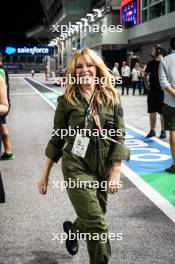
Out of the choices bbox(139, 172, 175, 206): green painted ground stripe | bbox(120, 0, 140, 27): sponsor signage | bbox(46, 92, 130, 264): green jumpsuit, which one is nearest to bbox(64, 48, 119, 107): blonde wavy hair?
bbox(46, 92, 130, 264): green jumpsuit

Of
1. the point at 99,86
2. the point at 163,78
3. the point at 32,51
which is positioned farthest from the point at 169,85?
the point at 32,51

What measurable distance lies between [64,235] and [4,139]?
405 cm

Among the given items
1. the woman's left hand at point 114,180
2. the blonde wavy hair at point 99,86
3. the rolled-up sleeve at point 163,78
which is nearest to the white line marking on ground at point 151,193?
the rolled-up sleeve at point 163,78

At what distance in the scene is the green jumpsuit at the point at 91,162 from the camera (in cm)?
298

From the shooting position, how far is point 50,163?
3.29m

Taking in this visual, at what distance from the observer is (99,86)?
318cm

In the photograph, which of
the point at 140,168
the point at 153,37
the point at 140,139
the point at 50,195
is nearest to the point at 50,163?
the point at 50,195

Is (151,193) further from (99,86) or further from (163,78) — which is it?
(99,86)

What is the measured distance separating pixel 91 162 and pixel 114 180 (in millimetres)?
190

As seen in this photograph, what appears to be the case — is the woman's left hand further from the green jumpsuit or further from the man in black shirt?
the man in black shirt

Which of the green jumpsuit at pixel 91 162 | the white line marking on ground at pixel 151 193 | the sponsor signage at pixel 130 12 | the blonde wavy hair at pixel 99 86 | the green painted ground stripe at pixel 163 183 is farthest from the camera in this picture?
the sponsor signage at pixel 130 12

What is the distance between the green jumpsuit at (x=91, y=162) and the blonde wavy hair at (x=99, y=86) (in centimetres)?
4

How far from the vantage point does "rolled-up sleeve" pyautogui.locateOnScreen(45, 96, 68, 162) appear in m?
3.17

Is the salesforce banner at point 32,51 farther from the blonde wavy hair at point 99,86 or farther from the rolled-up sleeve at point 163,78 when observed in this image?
the blonde wavy hair at point 99,86
